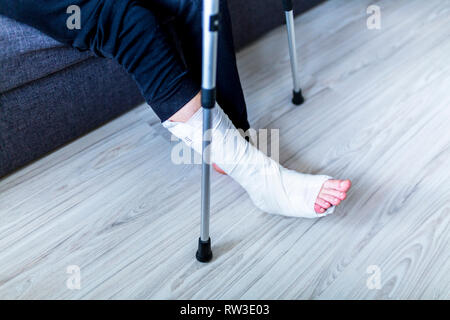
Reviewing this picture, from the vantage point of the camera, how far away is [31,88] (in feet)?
3.26

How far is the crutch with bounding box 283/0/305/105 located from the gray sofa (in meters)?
0.46

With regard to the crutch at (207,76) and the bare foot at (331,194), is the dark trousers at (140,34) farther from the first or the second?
the bare foot at (331,194)

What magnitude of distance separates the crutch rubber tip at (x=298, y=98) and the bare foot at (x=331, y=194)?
1.32 feet

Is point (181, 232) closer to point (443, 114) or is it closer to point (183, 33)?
point (183, 33)

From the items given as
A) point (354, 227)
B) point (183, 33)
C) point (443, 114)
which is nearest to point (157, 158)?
point (183, 33)

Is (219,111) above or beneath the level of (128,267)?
above

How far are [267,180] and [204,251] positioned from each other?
0.19m

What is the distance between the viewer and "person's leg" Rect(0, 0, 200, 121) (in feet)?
2.38

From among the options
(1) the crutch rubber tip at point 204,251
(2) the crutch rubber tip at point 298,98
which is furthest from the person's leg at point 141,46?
(2) the crutch rubber tip at point 298,98

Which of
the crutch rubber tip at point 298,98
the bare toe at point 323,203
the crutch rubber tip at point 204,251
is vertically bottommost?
the crutch rubber tip at point 204,251

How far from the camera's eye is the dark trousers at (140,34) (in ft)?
2.39

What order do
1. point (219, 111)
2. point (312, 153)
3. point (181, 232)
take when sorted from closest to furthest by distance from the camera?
point (219, 111), point (181, 232), point (312, 153)

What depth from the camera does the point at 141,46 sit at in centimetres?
73

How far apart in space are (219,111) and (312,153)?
0.36 metres
